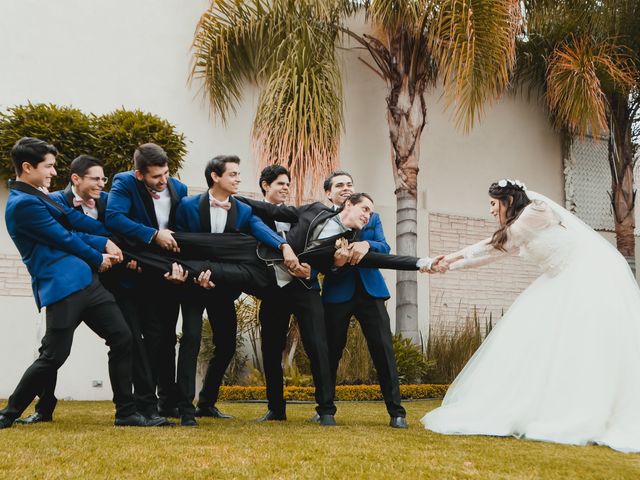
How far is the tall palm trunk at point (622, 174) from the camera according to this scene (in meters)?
11.1

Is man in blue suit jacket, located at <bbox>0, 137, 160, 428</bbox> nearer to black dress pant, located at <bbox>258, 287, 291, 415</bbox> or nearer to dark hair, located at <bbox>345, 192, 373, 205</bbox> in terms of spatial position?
black dress pant, located at <bbox>258, 287, 291, 415</bbox>

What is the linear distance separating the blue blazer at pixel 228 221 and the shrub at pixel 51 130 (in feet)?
13.2

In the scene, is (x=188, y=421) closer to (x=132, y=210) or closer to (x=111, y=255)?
(x=111, y=255)

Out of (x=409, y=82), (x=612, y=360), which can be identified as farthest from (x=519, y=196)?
(x=409, y=82)

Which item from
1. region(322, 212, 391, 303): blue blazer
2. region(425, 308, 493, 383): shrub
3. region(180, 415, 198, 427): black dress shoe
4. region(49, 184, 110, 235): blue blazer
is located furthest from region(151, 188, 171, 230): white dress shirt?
region(425, 308, 493, 383): shrub

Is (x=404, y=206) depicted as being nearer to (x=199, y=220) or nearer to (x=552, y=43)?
(x=552, y=43)

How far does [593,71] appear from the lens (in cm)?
984

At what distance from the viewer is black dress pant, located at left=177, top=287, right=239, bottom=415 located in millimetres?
4875

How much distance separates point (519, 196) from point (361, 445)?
7.12ft

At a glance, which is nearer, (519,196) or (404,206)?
(519,196)

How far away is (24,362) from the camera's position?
8.49 meters

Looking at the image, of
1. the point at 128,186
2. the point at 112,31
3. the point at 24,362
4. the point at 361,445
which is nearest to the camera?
the point at 361,445

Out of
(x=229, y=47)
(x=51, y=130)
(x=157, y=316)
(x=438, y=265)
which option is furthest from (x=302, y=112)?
(x=157, y=316)

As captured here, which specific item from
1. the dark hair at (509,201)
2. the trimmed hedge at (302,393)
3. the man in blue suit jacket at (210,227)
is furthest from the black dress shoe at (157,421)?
the trimmed hedge at (302,393)
